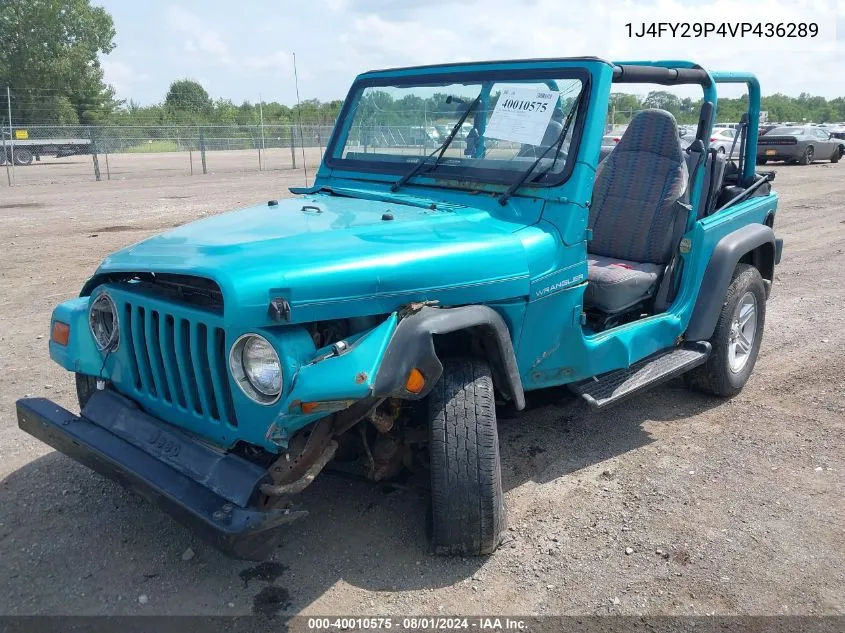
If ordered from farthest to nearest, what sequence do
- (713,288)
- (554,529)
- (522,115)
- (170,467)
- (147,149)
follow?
(147,149) < (713,288) < (522,115) < (554,529) < (170,467)

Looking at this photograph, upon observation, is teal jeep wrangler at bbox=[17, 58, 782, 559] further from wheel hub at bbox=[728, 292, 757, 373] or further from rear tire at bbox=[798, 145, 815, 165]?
rear tire at bbox=[798, 145, 815, 165]

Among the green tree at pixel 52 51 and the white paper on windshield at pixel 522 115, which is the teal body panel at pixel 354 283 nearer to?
the white paper on windshield at pixel 522 115

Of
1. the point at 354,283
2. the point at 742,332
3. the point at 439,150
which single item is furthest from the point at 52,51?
the point at 354,283

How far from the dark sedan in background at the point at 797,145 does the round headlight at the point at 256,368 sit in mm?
24021

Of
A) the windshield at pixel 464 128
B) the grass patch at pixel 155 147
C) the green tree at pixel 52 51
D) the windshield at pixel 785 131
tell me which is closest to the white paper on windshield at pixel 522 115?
the windshield at pixel 464 128

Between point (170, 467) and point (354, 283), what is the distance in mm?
1002

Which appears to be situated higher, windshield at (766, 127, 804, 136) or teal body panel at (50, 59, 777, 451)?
windshield at (766, 127, 804, 136)

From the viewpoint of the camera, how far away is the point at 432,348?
2.80 m

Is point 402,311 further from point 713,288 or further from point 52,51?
point 52,51

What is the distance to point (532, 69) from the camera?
392 centimetres

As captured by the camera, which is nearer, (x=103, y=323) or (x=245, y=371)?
(x=245, y=371)

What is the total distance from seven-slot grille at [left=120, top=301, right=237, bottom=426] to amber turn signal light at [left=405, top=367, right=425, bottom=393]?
682 millimetres

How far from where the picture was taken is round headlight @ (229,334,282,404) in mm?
2678

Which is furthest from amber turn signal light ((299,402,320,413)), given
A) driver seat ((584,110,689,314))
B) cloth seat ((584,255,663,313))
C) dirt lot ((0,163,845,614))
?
driver seat ((584,110,689,314))
